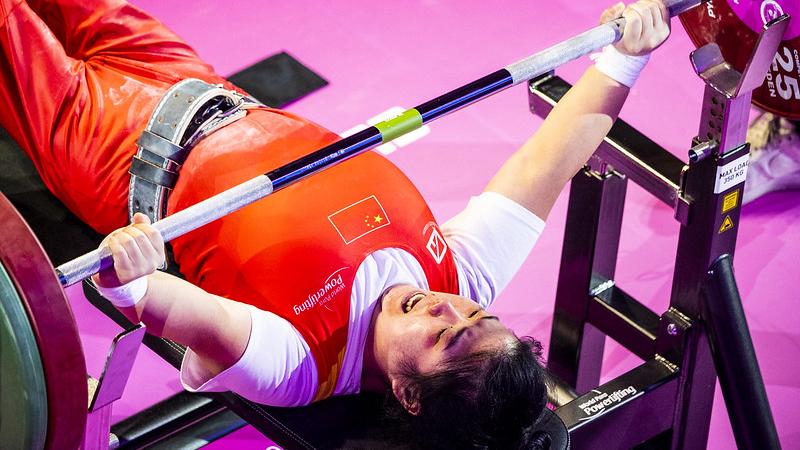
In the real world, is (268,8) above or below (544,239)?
above

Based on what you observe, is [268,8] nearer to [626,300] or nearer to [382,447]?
[626,300]

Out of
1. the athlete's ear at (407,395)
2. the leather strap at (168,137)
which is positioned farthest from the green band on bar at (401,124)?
the leather strap at (168,137)

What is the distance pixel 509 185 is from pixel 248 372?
0.78m

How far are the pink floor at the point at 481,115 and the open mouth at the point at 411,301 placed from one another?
1005 millimetres

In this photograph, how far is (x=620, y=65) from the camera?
2.80 meters

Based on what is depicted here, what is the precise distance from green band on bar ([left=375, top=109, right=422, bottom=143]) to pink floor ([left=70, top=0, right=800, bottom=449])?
133 cm

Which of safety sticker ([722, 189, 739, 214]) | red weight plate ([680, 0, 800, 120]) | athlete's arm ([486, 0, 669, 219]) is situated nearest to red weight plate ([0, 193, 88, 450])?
athlete's arm ([486, 0, 669, 219])

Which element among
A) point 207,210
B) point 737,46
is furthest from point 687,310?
point 207,210

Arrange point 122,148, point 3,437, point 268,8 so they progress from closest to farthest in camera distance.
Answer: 1. point 3,437
2. point 122,148
3. point 268,8

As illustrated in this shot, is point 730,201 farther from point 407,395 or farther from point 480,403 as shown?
point 407,395

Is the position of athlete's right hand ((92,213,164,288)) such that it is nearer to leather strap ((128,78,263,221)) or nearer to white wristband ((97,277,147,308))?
white wristband ((97,277,147,308))

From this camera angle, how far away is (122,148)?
3045 millimetres

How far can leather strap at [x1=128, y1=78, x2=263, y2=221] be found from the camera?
293 cm

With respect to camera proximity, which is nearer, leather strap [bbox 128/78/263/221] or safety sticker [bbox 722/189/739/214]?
safety sticker [bbox 722/189/739/214]
